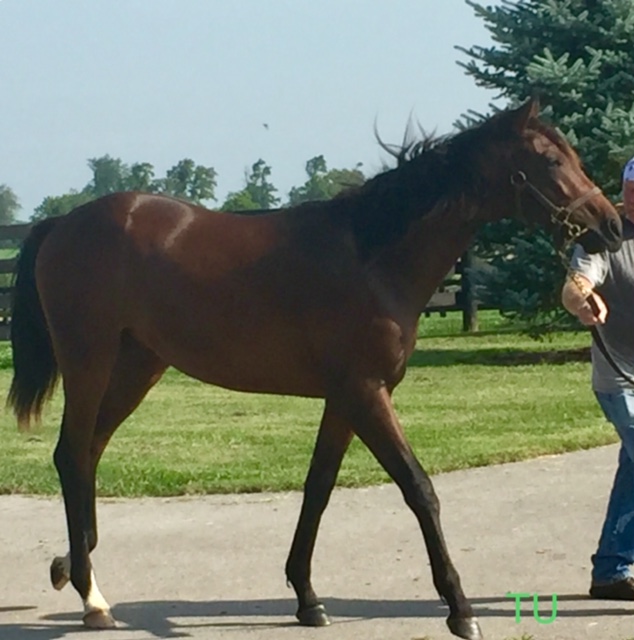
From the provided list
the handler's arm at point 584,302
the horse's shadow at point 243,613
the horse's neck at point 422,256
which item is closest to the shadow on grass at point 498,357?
the horse's shadow at point 243,613

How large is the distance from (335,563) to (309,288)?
1775 millimetres

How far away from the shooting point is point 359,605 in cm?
594

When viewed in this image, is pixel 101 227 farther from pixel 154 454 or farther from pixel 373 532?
pixel 154 454

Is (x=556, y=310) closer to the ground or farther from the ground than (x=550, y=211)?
closer to the ground

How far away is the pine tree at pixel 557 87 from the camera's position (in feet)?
49.9

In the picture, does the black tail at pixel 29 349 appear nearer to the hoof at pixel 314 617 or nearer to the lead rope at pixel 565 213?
the hoof at pixel 314 617

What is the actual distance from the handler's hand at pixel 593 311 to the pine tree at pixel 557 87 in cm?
995

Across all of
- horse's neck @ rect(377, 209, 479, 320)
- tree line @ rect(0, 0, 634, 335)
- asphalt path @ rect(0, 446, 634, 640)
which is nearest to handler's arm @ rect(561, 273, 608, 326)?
horse's neck @ rect(377, 209, 479, 320)

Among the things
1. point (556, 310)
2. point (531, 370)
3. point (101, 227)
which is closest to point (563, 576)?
point (101, 227)

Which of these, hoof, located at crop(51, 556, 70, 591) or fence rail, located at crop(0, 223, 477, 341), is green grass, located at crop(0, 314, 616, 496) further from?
fence rail, located at crop(0, 223, 477, 341)

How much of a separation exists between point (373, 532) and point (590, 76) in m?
9.51

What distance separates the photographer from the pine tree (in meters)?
15.2

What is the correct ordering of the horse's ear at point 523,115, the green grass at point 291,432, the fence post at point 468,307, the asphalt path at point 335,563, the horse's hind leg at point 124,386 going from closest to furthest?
the horse's ear at point 523,115 → the asphalt path at point 335,563 → the horse's hind leg at point 124,386 → the green grass at point 291,432 → the fence post at point 468,307

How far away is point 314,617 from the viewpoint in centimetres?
569
